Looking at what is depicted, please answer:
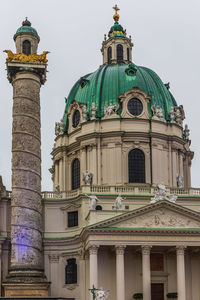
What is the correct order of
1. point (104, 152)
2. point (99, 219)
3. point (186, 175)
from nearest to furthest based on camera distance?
point (99, 219) < point (104, 152) < point (186, 175)

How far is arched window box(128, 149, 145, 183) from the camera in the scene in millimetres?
68750

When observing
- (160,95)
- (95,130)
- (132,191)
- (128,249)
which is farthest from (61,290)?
(160,95)

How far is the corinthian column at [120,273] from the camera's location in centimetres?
5631

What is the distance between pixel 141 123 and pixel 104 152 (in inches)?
201

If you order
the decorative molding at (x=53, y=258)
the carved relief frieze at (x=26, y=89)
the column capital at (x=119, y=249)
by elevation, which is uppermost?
the carved relief frieze at (x=26, y=89)

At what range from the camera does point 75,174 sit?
7188 cm

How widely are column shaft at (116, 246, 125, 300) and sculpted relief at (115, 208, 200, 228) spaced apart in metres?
2.40

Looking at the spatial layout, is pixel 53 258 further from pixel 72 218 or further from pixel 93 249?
pixel 93 249

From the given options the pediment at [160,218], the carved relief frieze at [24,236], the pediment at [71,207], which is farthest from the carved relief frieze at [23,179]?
the pediment at [160,218]

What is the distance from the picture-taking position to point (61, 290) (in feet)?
203

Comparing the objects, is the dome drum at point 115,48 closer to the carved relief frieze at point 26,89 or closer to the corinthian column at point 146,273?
the carved relief frieze at point 26,89

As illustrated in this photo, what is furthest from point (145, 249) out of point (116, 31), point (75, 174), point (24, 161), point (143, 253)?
point (116, 31)

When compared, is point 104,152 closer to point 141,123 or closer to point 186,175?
point 141,123

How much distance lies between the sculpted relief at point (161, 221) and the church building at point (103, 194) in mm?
90
